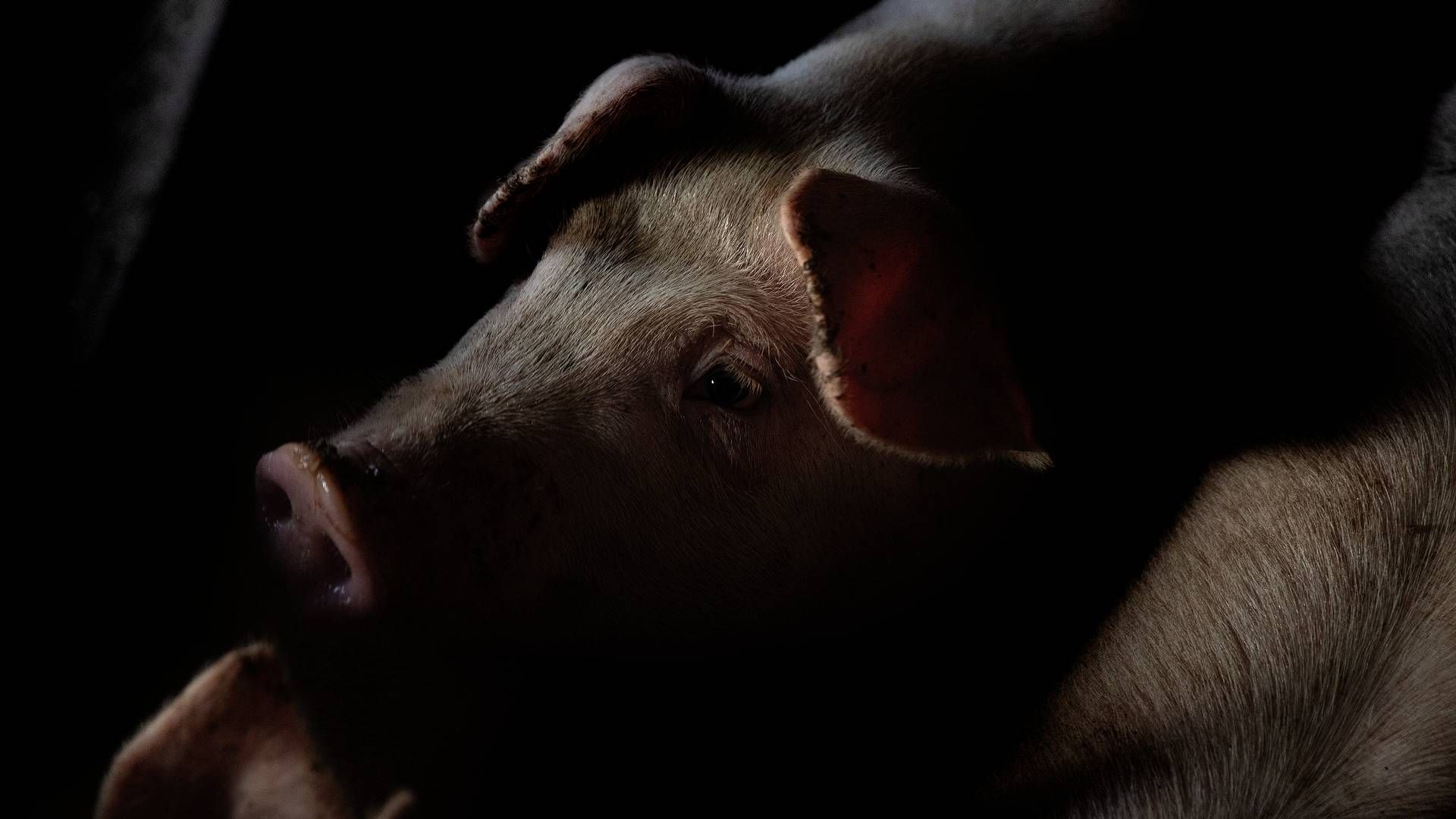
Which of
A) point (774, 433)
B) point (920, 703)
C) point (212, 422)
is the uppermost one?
point (212, 422)

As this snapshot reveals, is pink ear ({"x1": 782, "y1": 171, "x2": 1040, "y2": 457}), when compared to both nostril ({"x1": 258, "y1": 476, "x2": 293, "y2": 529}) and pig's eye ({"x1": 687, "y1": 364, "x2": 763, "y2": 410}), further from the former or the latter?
nostril ({"x1": 258, "y1": 476, "x2": 293, "y2": 529})

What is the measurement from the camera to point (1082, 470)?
1.78m

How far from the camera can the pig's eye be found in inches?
61.1

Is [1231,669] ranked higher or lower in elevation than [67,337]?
lower

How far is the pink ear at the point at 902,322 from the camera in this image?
1.29 meters

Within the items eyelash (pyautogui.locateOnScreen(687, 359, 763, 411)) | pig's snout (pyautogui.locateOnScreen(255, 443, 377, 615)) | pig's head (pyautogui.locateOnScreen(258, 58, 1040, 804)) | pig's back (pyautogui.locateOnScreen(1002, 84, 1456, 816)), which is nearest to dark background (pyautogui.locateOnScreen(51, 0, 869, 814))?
pig's snout (pyautogui.locateOnScreen(255, 443, 377, 615))

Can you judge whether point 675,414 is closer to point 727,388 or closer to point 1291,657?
point 727,388

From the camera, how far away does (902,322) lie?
52.8 inches

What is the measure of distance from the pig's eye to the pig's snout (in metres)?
0.49

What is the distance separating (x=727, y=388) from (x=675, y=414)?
8 centimetres

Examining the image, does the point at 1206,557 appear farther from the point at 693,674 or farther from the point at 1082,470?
the point at 693,674

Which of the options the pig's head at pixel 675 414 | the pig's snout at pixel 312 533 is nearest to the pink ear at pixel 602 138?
the pig's head at pixel 675 414

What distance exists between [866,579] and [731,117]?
0.72 m

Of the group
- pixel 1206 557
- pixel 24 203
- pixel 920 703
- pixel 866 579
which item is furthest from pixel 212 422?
pixel 1206 557
